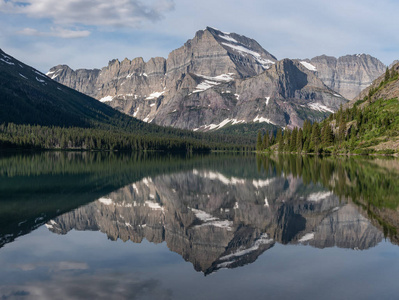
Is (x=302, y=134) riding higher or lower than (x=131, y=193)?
higher

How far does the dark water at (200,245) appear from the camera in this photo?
16.1 m

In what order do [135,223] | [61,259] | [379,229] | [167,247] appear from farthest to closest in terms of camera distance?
1. [135,223]
2. [379,229]
3. [167,247]
4. [61,259]

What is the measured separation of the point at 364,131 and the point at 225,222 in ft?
493

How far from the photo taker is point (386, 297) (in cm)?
1480

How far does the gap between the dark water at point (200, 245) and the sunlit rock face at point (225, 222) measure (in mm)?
93

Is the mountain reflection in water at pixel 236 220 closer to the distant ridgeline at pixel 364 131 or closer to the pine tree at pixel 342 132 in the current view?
the distant ridgeline at pixel 364 131

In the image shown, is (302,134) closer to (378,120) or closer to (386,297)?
(378,120)

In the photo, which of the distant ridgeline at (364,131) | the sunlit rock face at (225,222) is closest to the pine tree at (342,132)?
the distant ridgeline at (364,131)

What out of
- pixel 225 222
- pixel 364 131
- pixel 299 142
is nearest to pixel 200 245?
pixel 225 222

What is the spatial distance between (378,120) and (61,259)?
16237 centimetres

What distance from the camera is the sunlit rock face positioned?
74.3 ft

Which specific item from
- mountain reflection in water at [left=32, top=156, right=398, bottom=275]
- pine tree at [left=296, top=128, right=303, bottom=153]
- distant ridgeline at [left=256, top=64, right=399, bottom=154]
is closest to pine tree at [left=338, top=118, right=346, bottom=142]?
distant ridgeline at [left=256, top=64, right=399, bottom=154]

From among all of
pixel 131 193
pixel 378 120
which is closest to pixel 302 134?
pixel 378 120

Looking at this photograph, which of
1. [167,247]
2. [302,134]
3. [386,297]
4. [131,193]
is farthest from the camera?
[302,134]
